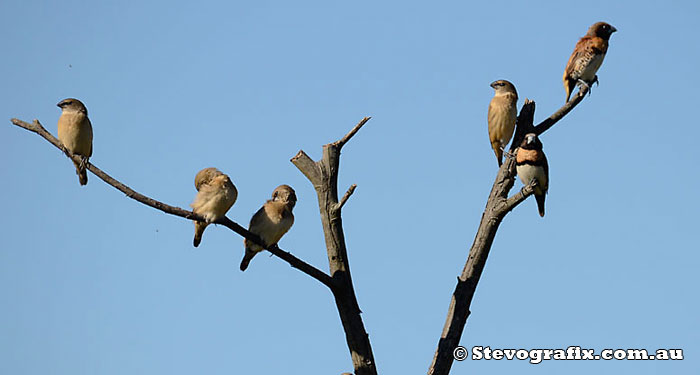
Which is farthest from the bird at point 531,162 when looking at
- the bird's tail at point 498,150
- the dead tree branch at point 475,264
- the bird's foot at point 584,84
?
the bird's foot at point 584,84

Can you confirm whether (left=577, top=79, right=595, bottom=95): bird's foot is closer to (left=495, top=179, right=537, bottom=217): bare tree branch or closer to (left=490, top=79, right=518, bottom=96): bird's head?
(left=490, top=79, right=518, bottom=96): bird's head

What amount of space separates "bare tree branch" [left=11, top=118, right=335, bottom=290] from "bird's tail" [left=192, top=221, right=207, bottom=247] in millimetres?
502

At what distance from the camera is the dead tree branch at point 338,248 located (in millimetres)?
7383

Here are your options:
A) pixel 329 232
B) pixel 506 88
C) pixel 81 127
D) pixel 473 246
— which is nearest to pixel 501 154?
pixel 506 88

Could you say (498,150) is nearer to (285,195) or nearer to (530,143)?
(530,143)

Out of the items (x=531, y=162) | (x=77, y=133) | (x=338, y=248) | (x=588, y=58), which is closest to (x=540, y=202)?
(x=531, y=162)

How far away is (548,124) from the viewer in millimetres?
8023

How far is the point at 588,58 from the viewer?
9.40 metres

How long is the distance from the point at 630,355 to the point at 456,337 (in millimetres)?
2405

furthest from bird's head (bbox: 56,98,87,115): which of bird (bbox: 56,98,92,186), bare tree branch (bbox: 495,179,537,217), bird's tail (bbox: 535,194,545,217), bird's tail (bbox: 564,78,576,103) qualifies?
bird's tail (bbox: 564,78,576,103)

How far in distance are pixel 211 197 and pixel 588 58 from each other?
15.0 ft

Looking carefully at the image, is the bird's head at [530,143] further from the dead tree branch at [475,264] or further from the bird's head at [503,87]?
the bird's head at [503,87]

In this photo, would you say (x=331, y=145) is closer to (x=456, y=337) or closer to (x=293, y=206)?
(x=293, y=206)

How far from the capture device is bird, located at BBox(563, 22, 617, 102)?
9273 mm
